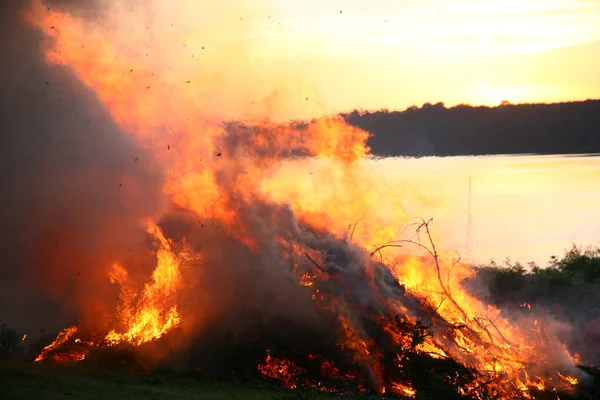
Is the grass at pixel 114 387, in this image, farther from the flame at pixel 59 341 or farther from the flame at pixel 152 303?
the flame at pixel 152 303

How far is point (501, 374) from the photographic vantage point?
70.8ft

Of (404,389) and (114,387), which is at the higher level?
(114,387)

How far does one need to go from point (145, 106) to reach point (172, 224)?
432 centimetres

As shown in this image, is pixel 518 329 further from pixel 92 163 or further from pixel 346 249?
pixel 92 163

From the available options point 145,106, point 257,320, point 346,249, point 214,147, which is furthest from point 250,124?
point 257,320

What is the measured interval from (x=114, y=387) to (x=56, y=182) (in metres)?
8.10

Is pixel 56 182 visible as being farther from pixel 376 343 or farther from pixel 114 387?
pixel 376 343

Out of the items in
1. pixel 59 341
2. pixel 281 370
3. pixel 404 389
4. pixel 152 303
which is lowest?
pixel 404 389

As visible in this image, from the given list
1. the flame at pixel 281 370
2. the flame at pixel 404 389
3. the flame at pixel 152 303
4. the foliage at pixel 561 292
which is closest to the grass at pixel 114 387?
the flame at pixel 281 370

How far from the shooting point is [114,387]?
19.1 m

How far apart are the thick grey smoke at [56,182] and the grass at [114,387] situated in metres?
3.42

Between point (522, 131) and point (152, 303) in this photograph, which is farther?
point (522, 131)

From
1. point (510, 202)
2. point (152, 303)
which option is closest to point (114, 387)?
point (152, 303)

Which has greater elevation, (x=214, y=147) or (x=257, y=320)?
(x=214, y=147)
